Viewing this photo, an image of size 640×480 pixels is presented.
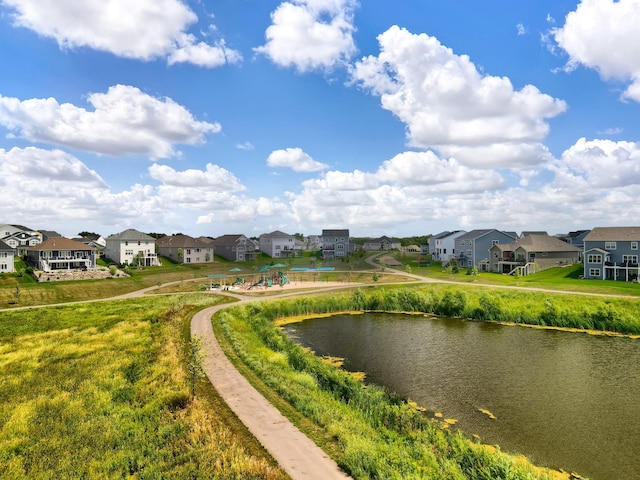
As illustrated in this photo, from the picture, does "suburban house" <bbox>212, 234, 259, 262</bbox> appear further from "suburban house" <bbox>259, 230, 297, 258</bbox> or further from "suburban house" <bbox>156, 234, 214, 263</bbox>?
"suburban house" <bbox>259, 230, 297, 258</bbox>

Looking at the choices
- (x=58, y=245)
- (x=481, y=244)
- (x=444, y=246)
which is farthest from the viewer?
(x=444, y=246)

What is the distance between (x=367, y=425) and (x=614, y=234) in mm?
74005

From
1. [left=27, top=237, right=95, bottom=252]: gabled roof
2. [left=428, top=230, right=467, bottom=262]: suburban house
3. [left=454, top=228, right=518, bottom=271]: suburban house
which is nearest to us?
[left=27, top=237, right=95, bottom=252]: gabled roof

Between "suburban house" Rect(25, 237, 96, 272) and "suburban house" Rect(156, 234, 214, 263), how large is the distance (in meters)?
23.4

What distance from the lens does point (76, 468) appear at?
14.4 m

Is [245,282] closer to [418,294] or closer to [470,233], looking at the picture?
[418,294]

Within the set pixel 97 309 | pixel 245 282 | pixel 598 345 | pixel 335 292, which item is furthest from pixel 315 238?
pixel 598 345

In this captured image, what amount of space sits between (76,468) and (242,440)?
6117mm

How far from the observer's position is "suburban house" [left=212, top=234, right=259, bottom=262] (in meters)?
120

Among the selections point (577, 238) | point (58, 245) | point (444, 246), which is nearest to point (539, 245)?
point (444, 246)

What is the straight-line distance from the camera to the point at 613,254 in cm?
6944

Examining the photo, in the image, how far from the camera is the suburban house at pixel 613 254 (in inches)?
2640

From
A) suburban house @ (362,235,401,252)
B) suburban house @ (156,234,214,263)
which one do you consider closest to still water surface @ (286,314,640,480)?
suburban house @ (156,234,214,263)

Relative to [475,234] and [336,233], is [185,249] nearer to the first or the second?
[336,233]
